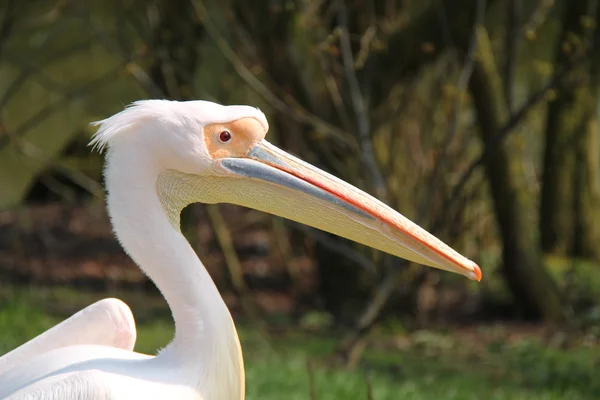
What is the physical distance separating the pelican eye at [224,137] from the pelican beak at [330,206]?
0.17 feet

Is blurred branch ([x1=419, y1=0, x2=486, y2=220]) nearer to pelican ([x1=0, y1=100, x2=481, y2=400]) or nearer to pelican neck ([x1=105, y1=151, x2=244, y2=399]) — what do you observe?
pelican ([x1=0, y1=100, x2=481, y2=400])

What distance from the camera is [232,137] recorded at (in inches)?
103

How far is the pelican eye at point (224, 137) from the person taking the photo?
2.60 meters

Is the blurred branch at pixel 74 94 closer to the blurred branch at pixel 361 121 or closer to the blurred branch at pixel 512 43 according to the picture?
the blurred branch at pixel 361 121

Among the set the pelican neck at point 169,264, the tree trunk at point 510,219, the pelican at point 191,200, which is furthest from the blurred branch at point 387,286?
the pelican neck at point 169,264

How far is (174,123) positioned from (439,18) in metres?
3.87

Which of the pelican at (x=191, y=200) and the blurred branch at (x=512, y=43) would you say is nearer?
the pelican at (x=191, y=200)

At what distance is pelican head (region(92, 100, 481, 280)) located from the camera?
2.54 m

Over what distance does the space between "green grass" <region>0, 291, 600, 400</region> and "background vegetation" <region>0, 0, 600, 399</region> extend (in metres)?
0.02

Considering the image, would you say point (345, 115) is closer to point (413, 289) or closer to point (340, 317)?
point (413, 289)

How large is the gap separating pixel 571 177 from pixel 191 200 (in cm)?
708

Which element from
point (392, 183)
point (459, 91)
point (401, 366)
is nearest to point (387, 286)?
point (401, 366)

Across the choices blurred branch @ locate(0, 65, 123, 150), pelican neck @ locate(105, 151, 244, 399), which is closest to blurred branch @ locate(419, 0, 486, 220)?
Result: blurred branch @ locate(0, 65, 123, 150)

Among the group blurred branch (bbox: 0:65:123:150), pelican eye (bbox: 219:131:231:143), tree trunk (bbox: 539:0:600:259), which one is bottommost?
pelican eye (bbox: 219:131:231:143)
